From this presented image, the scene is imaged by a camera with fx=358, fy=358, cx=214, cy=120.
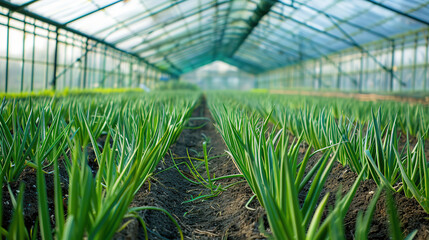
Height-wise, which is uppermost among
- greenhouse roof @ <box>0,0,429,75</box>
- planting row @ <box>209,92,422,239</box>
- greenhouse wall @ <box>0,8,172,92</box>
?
greenhouse roof @ <box>0,0,429,75</box>

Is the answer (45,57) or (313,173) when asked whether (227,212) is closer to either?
(313,173)

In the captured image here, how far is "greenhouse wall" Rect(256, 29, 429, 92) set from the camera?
9.94 metres

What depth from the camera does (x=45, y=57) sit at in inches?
315

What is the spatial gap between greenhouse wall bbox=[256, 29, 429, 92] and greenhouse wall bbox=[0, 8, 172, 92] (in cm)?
885

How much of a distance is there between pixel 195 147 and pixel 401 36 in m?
9.97

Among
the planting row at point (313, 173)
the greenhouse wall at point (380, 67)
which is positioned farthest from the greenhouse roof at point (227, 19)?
the planting row at point (313, 173)

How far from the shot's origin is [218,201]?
1791 mm

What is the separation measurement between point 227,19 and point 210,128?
10576 millimetres

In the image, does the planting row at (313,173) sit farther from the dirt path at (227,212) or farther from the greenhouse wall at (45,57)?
the greenhouse wall at (45,57)

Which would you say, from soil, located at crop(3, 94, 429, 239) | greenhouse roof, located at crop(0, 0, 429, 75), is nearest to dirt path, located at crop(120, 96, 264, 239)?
soil, located at crop(3, 94, 429, 239)

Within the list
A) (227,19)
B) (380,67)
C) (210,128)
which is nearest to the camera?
(210,128)

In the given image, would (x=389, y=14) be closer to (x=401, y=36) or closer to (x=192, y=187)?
(x=401, y=36)

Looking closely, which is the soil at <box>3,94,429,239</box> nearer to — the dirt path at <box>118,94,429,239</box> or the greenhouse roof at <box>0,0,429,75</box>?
the dirt path at <box>118,94,429,239</box>

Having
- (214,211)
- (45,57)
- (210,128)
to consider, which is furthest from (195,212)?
(45,57)
